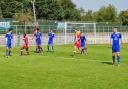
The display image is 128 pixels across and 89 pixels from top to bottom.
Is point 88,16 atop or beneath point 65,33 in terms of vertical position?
atop

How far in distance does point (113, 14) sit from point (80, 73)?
9597 centimetres

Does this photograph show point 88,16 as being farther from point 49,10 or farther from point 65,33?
point 65,33

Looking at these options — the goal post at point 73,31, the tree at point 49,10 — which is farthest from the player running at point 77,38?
the tree at point 49,10

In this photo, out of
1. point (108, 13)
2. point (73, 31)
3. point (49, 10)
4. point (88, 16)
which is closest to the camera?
point (73, 31)

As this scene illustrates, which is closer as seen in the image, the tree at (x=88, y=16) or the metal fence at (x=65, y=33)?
the metal fence at (x=65, y=33)

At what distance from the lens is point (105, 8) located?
4513 inches

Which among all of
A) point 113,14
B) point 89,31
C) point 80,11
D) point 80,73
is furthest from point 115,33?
point 80,11

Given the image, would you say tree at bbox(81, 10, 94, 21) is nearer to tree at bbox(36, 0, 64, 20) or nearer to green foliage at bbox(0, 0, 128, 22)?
green foliage at bbox(0, 0, 128, 22)

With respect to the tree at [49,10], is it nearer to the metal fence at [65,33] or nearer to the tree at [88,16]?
the tree at [88,16]

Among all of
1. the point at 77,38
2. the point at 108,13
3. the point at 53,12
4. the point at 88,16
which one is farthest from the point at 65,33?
the point at 88,16

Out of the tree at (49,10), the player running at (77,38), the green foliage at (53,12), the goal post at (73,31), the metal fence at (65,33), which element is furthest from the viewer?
the tree at (49,10)

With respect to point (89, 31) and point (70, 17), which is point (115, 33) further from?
point (70, 17)

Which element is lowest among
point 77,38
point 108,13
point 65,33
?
point 77,38

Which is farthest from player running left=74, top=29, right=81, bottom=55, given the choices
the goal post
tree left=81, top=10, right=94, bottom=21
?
tree left=81, top=10, right=94, bottom=21
